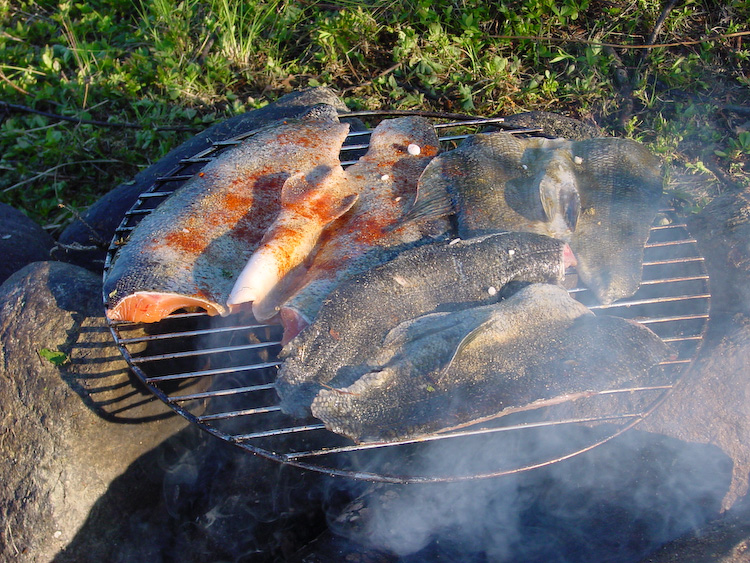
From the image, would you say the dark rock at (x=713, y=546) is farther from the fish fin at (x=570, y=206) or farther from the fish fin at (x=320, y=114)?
the fish fin at (x=320, y=114)

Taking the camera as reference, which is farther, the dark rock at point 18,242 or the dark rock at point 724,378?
the dark rock at point 18,242

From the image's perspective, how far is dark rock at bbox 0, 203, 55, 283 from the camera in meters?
4.11

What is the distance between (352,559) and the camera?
274cm

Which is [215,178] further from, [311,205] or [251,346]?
[251,346]

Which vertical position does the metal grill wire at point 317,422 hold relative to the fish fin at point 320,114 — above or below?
below

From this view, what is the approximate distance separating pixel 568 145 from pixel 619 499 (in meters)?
2.11

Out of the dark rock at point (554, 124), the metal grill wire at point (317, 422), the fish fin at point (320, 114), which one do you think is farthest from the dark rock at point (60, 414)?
the dark rock at point (554, 124)

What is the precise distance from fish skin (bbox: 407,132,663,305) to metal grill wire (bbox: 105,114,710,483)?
215 millimetres

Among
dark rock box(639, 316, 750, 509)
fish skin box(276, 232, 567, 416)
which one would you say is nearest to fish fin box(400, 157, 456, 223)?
fish skin box(276, 232, 567, 416)

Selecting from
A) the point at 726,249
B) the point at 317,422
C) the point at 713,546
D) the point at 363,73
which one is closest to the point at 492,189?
the point at 726,249

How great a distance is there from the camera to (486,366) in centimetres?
261

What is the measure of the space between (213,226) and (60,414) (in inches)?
52.5

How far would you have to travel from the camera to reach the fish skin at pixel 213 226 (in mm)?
2908

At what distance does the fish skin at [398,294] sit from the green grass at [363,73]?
2534 mm
